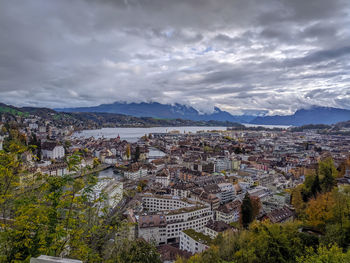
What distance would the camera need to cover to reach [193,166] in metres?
29.2

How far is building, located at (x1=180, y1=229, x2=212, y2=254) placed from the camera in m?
9.31

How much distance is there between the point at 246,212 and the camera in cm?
1135

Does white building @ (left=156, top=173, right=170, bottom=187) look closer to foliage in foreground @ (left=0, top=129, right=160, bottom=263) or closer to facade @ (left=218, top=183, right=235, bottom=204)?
facade @ (left=218, top=183, right=235, bottom=204)

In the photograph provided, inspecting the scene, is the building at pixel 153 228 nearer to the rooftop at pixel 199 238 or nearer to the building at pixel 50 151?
the rooftop at pixel 199 238

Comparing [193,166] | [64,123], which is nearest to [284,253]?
[193,166]

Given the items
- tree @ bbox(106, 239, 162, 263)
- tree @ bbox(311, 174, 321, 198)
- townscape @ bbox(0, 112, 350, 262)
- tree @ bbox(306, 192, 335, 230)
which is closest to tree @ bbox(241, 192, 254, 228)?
townscape @ bbox(0, 112, 350, 262)

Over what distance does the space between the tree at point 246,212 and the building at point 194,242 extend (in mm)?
2388

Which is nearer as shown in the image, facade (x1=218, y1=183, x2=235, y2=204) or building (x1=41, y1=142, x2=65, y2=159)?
facade (x1=218, y1=183, x2=235, y2=204)

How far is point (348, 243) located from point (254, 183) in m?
14.7

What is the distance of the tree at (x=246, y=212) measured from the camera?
Answer: 11.2 metres

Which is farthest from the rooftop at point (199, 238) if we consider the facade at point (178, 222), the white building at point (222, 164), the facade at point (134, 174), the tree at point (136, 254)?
the white building at point (222, 164)

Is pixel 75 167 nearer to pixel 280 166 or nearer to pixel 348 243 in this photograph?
pixel 348 243

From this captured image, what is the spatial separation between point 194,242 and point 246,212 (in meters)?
3.22

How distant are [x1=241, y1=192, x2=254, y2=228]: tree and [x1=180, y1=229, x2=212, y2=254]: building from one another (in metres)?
2.39
